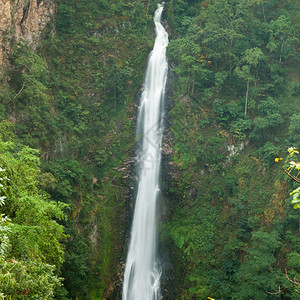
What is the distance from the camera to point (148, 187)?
20984 millimetres

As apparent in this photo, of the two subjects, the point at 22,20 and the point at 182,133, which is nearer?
the point at 22,20

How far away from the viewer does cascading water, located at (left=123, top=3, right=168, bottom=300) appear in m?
18.5

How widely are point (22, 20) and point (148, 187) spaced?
40.5 ft

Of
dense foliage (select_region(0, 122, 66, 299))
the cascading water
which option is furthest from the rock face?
dense foliage (select_region(0, 122, 66, 299))

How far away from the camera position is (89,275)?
17.4 meters

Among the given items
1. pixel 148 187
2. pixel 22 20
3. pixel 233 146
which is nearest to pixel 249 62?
pixel 233 146

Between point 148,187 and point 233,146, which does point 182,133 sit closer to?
point 233,146

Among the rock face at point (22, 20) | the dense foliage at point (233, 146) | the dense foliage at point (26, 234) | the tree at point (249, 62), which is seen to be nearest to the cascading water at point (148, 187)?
the dense foliage at point (233, 146)

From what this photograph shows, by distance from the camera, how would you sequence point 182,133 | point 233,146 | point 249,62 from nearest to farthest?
point 233,146
point 249,62
point 182,133

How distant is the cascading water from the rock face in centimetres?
778

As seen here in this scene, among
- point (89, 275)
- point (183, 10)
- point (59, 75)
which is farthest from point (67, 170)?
point (183, 10)

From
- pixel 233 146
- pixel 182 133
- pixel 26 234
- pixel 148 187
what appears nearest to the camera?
pixel 26 234

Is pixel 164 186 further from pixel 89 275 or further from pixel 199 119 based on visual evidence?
pixel 89 275

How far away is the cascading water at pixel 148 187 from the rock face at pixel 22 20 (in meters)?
7.78
